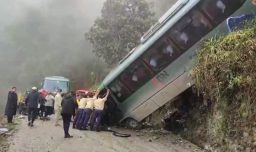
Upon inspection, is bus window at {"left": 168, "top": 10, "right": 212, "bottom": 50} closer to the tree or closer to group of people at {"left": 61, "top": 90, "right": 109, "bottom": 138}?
group of people at {"left": 61, "top": 90, "right": 109, "bottom": 138}

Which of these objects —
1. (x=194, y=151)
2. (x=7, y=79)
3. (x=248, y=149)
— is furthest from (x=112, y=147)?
(x=7, y=79)

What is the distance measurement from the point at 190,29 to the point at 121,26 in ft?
73.9

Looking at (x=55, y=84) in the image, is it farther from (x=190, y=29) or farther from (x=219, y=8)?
Result: (x=219, y=8)

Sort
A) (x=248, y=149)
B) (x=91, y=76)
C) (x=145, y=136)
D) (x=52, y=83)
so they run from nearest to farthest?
1. (x=248, y=149)
2. (x=145, y=136)
3. (x=52, y=83)
4. (x=91, y=76)

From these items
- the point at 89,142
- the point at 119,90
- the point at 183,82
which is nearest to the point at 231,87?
the point at 183,82

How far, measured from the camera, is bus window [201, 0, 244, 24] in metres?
13.6

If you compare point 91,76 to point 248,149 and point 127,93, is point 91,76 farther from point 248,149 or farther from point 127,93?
point 248,149

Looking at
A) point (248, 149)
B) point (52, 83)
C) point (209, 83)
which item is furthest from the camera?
point (52, 83)

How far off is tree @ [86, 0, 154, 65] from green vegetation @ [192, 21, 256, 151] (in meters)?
23.2

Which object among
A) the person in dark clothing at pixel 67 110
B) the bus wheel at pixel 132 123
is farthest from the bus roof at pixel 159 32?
the person in dark clothing at pixel 67 110

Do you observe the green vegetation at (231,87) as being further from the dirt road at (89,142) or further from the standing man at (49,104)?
the standing man at (49,104)

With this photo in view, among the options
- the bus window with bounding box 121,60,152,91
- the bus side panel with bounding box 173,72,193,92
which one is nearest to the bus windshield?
the bus window with bounding box 121,60,152,91

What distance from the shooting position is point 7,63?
5988 cm

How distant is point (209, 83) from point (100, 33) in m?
26.3
